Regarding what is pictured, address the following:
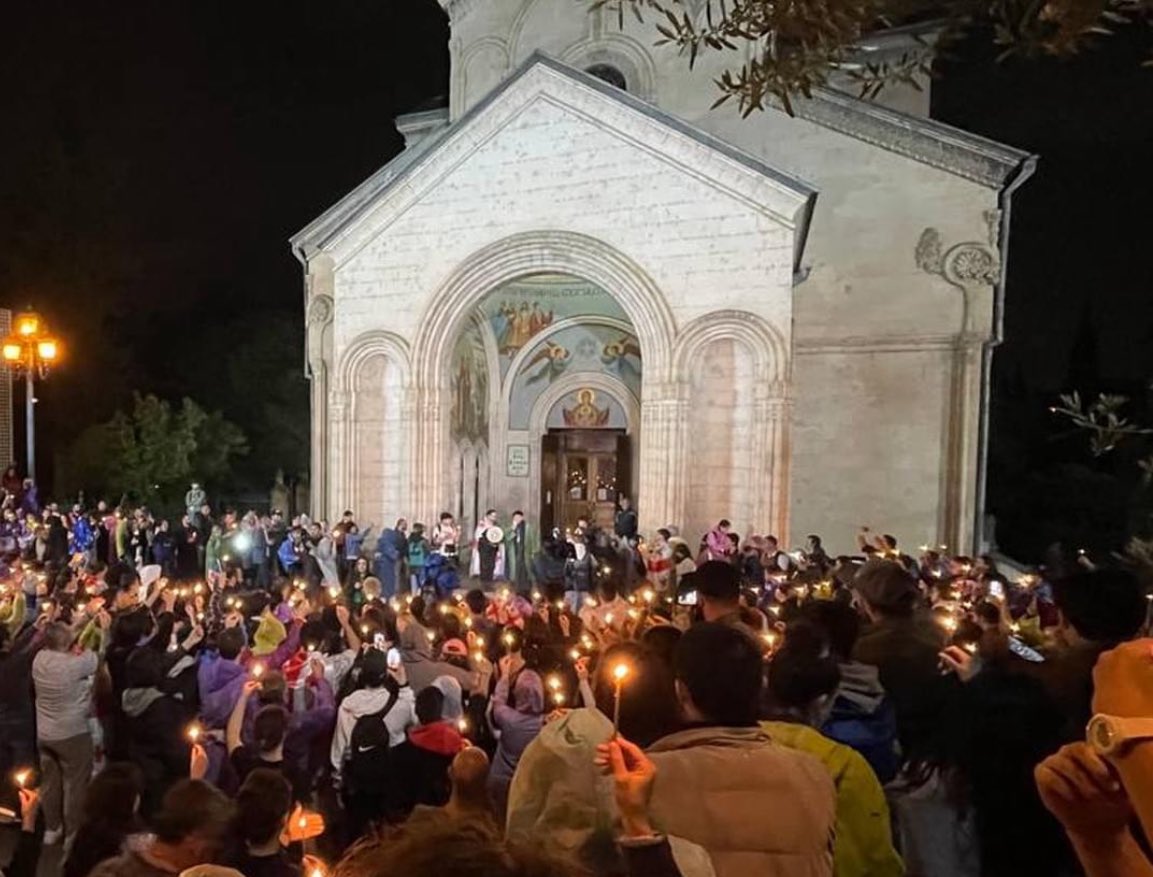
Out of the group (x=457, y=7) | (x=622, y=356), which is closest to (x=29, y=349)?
(x=622, y=356)

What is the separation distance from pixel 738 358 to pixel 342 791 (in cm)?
1227

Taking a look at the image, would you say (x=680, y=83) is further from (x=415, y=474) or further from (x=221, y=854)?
(x=221, y=854)

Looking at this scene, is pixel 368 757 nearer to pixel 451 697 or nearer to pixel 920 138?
pixel 451 697

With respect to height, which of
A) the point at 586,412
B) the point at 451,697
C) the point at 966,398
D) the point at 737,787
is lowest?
the point at 451,697

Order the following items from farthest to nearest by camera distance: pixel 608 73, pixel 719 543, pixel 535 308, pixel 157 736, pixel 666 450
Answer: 1. pixel 608 73
2. pixel 535 308
3. pixel 666 450
4. pixel 719 543
5. pixel 157 736

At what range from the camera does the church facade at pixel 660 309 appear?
51.9ft

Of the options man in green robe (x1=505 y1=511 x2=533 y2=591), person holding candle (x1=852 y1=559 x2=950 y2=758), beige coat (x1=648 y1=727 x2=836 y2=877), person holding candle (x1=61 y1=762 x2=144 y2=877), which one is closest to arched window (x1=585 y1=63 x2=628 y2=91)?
man in green robe (x1=505 y1=511 x2=533 y2=591)

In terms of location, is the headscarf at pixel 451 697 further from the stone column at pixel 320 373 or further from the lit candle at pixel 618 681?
the stone column at pixel 320 373

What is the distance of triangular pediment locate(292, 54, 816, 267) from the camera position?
15.3 m

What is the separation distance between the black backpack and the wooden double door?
51.6 ft

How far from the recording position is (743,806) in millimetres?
2285

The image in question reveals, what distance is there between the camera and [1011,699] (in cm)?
305

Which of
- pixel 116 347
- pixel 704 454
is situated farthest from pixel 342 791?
pixel 116 347

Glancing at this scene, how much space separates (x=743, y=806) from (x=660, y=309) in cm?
1419
